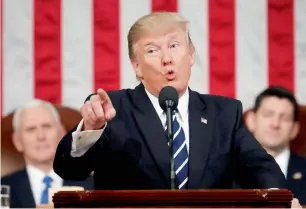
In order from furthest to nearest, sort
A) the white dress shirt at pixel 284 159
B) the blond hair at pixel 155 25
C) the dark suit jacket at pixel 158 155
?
the white dress shirt at pixel 284 159 → the blond hair at pixel 155 25 → the dark suit jacket at pixel 158 155

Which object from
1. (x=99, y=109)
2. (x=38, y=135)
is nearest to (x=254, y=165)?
(x=99, y=109)

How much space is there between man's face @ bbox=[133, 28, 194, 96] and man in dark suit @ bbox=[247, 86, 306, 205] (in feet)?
4.25

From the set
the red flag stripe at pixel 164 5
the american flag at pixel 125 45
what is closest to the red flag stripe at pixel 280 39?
the american flag at pixel 125 45

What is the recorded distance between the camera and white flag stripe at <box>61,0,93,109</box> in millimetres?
4152

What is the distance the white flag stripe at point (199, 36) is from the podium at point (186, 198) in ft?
6.97

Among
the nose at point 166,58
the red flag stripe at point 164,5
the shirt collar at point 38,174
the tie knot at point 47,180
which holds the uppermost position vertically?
the red flag stripe at point 164,5

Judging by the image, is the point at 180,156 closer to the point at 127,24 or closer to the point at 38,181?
the point at 38,181

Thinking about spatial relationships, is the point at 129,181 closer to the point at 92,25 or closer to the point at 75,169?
the point at 75,169

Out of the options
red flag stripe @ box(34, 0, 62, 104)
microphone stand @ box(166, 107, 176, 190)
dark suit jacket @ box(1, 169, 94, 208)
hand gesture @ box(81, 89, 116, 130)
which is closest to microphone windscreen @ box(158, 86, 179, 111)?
microphone stand @ box(166, 107, 176, 190)

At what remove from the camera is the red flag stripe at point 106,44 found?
4156 mm

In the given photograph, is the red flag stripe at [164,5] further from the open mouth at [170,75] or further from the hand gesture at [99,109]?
the hand gesture at [99,109]

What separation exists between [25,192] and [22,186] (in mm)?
43

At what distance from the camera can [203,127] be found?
2.67 m

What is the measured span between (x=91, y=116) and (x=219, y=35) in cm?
195
